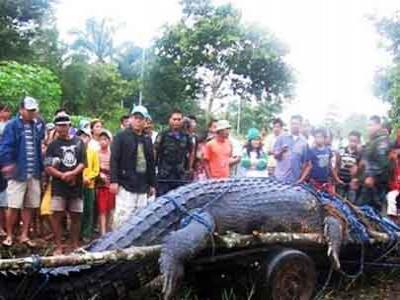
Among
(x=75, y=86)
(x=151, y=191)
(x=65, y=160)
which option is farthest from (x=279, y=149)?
(x=75, y=86)

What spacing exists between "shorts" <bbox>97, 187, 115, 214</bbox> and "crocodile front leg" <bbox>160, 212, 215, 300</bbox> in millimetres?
3419

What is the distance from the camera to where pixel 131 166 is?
22.2 ft

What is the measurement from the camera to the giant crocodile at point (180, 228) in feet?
14.3

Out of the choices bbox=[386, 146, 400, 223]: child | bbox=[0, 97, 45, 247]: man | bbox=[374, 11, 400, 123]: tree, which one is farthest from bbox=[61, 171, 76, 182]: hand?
bbox=[374, 11, 400, 123]: tree

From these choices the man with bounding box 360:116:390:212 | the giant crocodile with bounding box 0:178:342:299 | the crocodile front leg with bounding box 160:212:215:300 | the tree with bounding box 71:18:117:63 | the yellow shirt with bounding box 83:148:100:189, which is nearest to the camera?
the giant crocodile with bounding box 0:178:342:299

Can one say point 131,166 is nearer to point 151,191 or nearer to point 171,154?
point 151,191

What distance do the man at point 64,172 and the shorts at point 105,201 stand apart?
3.36 ft

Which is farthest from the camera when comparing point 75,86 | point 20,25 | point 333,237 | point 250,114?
point 250,114

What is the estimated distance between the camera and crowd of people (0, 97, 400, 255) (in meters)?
6.85

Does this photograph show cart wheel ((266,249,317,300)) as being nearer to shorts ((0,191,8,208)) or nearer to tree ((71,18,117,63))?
shorts ((0,191,8,208))

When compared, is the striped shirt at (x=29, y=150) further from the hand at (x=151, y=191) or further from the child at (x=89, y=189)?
the hand at (x=151, y=191)

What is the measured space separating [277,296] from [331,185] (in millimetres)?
4187

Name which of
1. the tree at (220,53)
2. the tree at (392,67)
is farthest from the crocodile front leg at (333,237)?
the tree at (220,53)

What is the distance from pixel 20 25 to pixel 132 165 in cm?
2680
